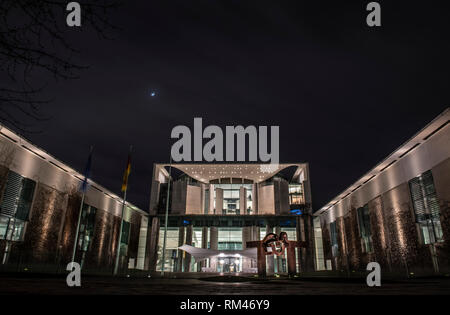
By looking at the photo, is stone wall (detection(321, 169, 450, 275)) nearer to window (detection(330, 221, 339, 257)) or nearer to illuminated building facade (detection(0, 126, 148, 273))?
window (detection(330, 221, 339, 257))

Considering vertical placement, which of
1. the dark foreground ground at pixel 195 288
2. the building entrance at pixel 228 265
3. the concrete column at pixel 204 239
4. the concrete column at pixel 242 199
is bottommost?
the building entrance at pixel 228 265

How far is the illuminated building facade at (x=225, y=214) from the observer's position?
134 feet

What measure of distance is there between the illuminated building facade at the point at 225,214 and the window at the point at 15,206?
2187 centimetres

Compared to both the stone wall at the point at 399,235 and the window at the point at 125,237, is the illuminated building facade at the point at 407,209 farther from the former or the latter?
the window at the point at 125,237

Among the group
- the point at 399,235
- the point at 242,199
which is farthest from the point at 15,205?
the point at 242,199

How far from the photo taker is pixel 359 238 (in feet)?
103

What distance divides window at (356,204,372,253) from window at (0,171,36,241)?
33429 mm

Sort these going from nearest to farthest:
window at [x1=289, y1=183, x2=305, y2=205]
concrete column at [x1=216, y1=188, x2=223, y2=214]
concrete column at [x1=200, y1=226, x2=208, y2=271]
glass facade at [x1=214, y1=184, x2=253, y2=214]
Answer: concrete column at [x1=200, y1=226, x2=208, y2=271] < concrete column at [x1=216, y1=188, x2=223, y2=214] < window at [x1=289, y1=183, x2=305, y2=205] < glass facade at [x1=214, y1=184, x2=253, y2=214]

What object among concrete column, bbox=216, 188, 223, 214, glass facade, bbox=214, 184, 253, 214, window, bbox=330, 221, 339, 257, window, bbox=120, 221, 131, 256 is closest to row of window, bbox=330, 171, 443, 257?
window, bbox=330, 221, 339, 257

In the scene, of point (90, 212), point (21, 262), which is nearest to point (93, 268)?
point (90, 212)

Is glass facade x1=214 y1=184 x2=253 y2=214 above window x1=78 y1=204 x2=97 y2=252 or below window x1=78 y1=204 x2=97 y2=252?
above

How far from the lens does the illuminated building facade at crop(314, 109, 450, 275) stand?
18.8 metres

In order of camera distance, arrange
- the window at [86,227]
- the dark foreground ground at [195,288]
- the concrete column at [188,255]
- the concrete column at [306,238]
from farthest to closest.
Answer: the concrete column at [188,255] < the concrete column at [306,238] < the window at [86,227] < the dark foreground ground at [195,288]

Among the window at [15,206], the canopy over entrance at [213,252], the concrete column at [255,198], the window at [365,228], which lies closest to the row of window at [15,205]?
the window at [15,206]
